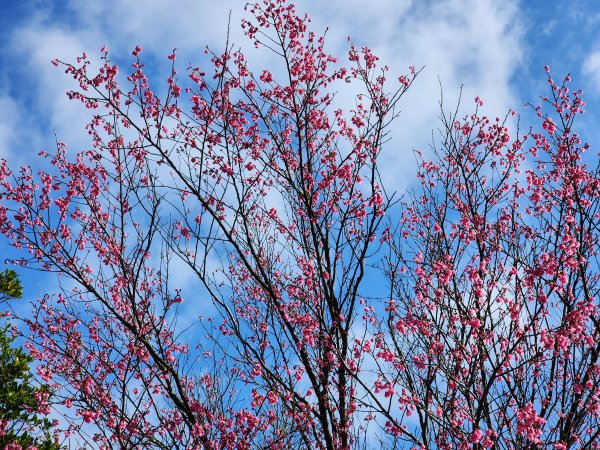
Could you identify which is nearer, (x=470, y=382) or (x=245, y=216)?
(x=470, y=382)

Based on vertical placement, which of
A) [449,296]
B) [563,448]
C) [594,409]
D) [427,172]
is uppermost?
[427,172]

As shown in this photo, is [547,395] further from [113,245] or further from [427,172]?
[113,245]

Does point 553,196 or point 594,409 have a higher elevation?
point 553,196

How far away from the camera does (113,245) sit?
303 inches

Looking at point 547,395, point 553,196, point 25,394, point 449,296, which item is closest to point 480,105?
point 553,196

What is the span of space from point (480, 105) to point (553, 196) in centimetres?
247

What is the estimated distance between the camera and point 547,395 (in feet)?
24.1

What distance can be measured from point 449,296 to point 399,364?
1149 millimetres

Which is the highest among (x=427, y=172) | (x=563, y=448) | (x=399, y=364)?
(x=427, y=172)

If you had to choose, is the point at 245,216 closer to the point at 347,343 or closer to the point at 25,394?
the point at 347,343

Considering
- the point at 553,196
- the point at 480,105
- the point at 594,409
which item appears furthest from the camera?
the point at 480,105

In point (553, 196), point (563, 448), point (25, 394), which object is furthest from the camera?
point (25, 394)

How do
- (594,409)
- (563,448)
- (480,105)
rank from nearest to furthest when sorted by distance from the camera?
(563,448) < (594,409) < (480,105)

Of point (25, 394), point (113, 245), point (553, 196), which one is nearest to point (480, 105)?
point (553, 196)
